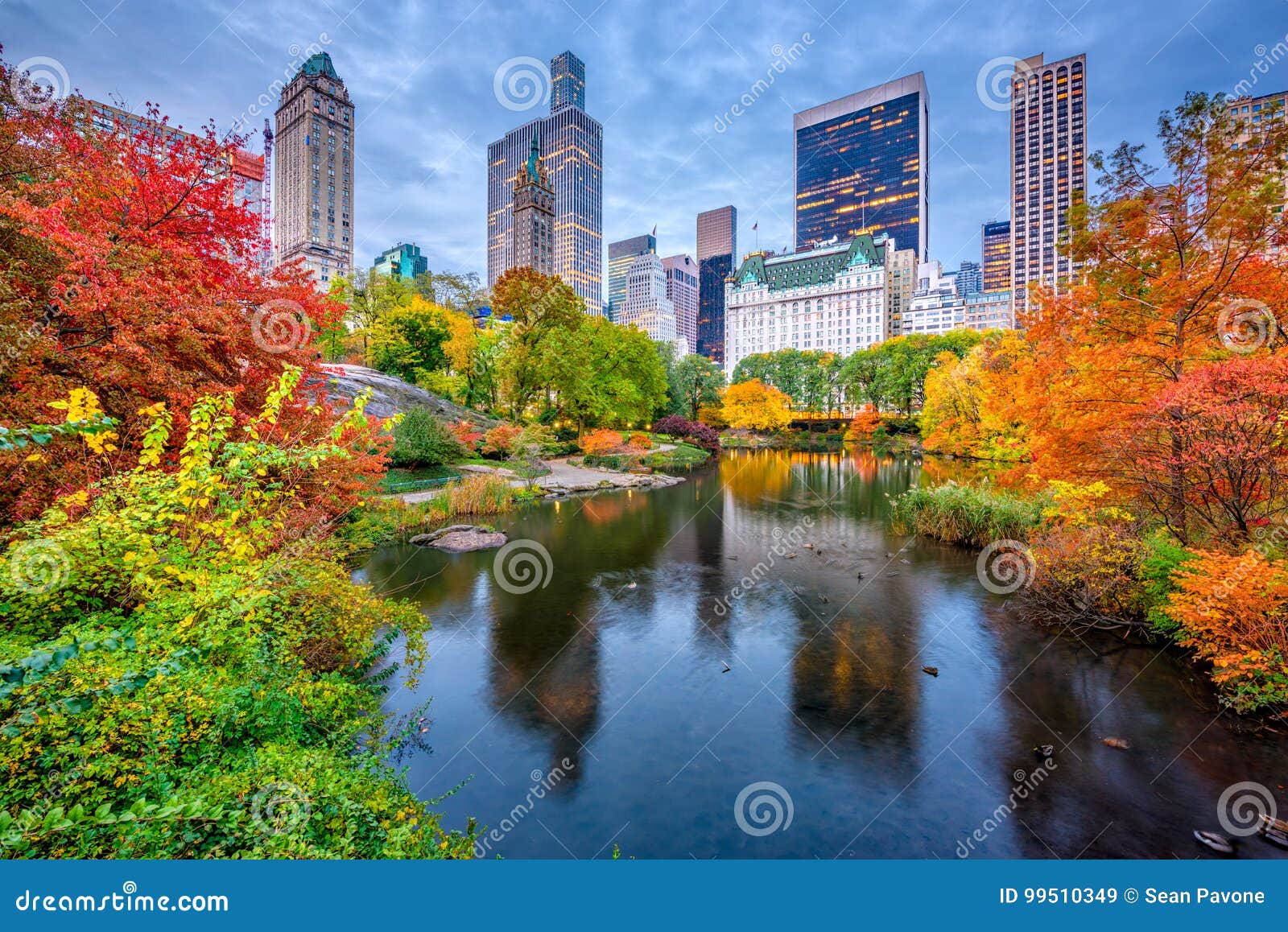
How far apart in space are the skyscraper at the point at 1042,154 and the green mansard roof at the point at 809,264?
3091 cm

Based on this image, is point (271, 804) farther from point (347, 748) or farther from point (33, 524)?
point (33, 524)

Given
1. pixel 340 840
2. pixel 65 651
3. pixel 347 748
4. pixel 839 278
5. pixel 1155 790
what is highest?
pixel 839 278

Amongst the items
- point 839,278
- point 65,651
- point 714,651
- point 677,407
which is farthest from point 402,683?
point 839,278

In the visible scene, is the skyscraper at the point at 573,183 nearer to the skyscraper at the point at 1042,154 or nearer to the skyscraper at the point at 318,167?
the skyscraper at the point at 318,167

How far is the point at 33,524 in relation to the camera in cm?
405

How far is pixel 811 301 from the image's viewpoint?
Answer: 110m

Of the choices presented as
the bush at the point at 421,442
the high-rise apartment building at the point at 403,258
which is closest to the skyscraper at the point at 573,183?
Result: the high-rise apartment building at the point at 403,258

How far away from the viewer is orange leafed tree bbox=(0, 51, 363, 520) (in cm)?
573

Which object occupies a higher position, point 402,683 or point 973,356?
point 973,356

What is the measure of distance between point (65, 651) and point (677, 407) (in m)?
54.7

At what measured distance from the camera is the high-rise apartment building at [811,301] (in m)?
105

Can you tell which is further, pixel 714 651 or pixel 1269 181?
pixel 714 651

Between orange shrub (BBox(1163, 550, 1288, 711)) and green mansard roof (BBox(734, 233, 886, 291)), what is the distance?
363ft

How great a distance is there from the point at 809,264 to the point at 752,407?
212ft
